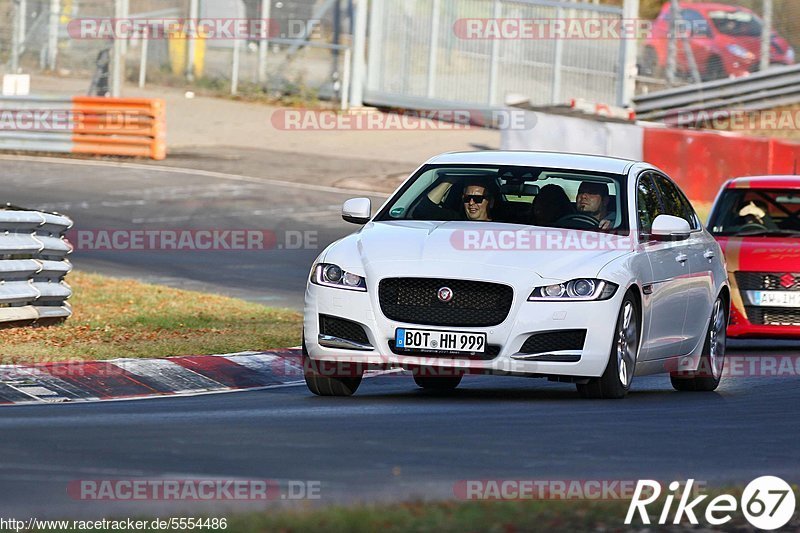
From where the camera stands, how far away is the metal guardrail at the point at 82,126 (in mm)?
31891

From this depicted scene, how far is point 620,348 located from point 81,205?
53.2 feet

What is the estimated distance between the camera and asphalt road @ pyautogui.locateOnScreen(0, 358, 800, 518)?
671 centimetres

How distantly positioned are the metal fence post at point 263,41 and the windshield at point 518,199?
3058 centimetres

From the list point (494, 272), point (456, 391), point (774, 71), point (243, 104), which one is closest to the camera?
point (494, 272)

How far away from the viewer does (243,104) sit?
1608 inches

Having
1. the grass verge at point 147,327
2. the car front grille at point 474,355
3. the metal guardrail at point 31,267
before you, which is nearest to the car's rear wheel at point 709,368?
the car front grille at point 474,355

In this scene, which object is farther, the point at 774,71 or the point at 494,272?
the point at 774,71

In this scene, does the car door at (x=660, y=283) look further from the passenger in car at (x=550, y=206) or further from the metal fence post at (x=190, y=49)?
the metal fence post at (x=190, y=49)

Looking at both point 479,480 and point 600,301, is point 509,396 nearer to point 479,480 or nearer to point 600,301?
point 600,301

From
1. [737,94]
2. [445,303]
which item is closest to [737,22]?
[737,94]

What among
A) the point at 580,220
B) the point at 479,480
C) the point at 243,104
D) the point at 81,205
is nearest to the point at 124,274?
the point at 81,205

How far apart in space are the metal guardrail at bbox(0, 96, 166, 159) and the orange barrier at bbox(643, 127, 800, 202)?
9803mm

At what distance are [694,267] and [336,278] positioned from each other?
2914 millimetres

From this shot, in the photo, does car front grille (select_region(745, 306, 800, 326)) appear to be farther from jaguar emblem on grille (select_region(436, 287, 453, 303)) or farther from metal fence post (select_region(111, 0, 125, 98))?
metal fence post (select_region(111, 0, 125, 98))
